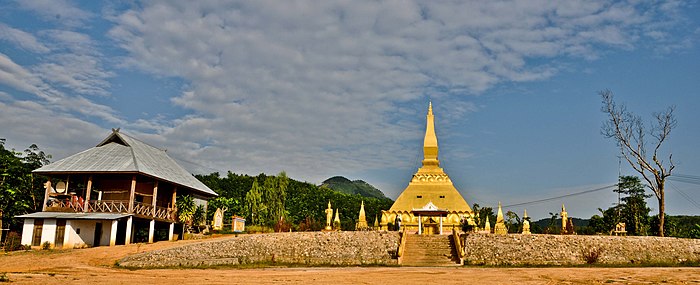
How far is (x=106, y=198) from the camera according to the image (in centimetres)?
3359

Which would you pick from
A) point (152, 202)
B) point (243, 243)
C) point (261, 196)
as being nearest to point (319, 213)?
point (261, 196)

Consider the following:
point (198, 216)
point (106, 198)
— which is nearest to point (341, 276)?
point (106, 198)

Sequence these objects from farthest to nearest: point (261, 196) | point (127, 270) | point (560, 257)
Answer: point (261, 196) < point (560, 257) < point (127, 270)

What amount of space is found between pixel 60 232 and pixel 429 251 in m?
19.1

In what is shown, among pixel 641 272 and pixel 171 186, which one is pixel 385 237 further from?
pixel 171 186

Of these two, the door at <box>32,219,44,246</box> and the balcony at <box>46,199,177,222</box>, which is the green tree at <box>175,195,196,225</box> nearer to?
the balcony at <box>46,199,177,222</box>

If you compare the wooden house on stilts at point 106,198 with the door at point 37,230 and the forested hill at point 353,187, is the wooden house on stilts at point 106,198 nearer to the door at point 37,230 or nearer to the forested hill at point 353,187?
the door at point 37,230

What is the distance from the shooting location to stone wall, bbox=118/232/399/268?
1006 inches

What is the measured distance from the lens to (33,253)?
2700 centimetres

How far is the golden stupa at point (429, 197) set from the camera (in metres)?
44.3

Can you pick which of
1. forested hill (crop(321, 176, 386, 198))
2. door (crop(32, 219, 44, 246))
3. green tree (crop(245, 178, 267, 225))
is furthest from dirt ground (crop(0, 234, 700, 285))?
forested hill (crop(321, 176, 386, 198))

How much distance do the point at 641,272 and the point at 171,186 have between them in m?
26.9

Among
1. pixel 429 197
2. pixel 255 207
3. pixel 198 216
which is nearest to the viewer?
pixel 198 216

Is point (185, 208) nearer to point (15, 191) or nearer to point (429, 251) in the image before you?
point (15, 191)
